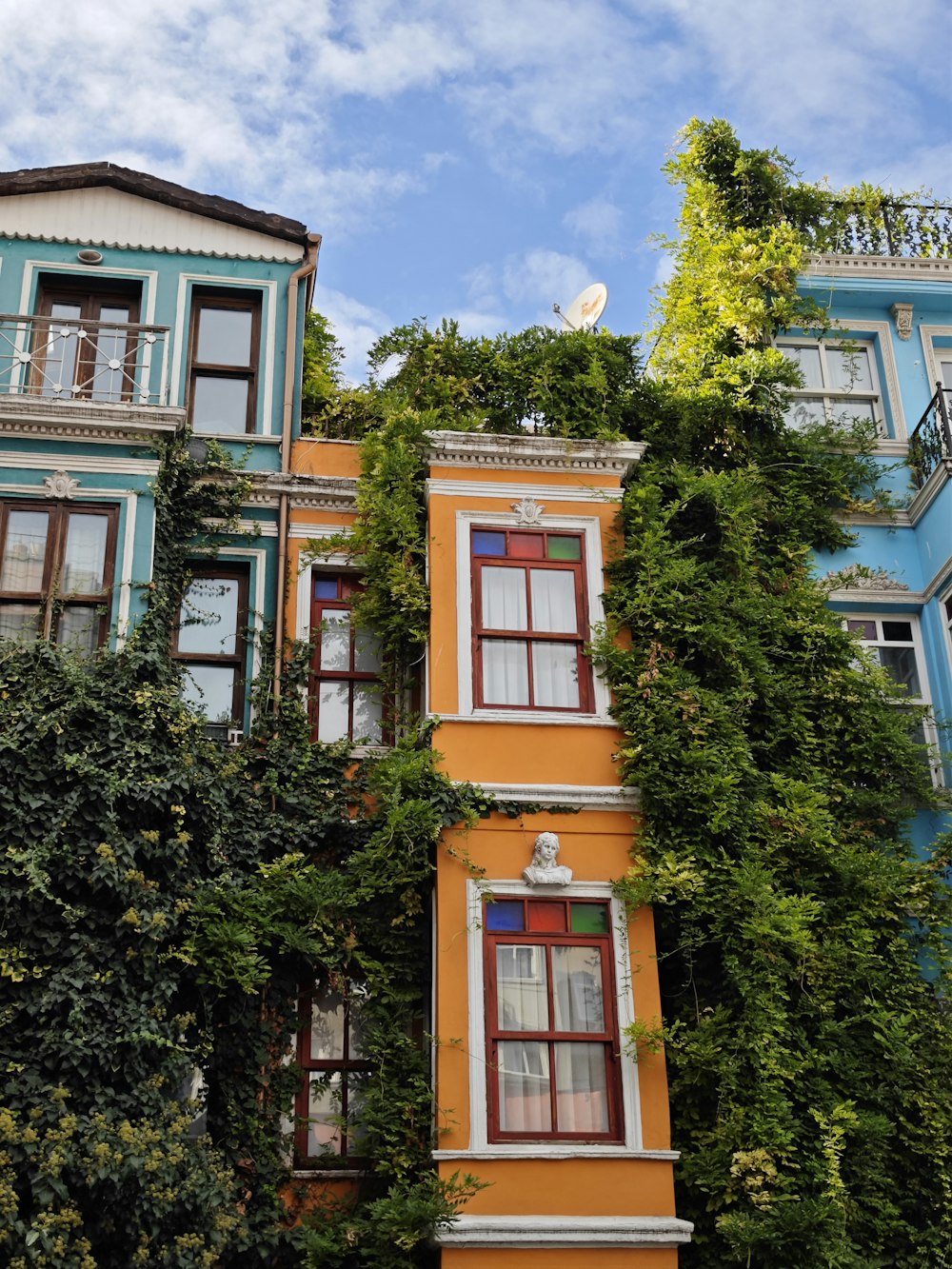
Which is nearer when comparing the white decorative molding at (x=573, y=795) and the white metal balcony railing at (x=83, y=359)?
the white decorative molding at (x=573, y=795)

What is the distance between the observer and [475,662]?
1510cm

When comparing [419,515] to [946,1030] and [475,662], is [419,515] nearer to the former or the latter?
[475,662]

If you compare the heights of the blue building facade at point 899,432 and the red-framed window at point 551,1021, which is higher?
the blue building facade at point 899,432

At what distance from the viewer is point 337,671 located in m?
16.1

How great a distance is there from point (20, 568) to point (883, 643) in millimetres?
9007

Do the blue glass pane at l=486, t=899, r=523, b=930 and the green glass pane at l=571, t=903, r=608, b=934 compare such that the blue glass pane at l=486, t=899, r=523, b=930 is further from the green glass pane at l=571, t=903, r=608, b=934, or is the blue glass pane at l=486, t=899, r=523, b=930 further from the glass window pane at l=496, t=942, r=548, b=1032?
the green glass pane at l=571, t=903, r=608, b=934

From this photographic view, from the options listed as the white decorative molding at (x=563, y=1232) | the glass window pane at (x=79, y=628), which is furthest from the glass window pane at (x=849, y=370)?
the white decorative molding at (x=563, y=1232)

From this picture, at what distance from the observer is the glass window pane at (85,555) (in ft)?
49.6

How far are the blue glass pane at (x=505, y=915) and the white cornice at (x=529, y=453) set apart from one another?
4.42m

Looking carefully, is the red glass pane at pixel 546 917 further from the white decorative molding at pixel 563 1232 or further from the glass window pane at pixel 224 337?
the glass window pane at pixel 224 337

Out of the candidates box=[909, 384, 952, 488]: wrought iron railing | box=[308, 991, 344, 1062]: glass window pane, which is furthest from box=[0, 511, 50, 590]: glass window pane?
box=[909, 384, 952, 488]: wrought iron railing

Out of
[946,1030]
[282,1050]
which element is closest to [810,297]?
[946,1030]

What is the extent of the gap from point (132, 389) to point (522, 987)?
7569 millimetres

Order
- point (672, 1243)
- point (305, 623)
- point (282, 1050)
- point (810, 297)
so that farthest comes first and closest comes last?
1. point (810, 297)
2. point (305, 623)
3. point (282, 1050)
4. point (672, 1243)
